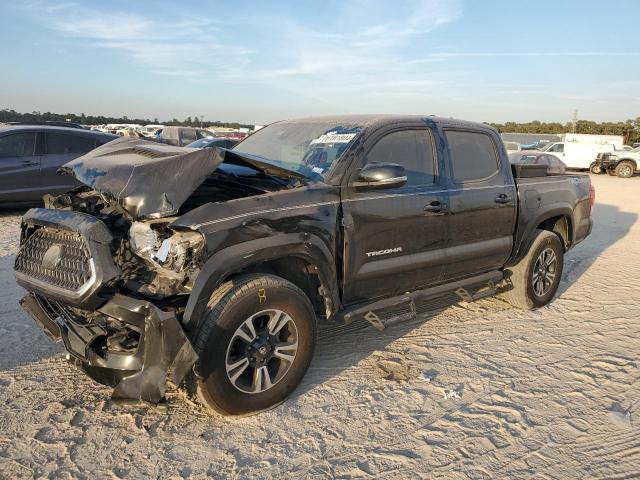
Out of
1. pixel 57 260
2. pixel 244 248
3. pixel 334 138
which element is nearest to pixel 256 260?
pixel 244 248

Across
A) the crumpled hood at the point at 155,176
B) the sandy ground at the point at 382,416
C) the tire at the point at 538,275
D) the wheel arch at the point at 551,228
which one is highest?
the crumpled hood at the point at 155,176

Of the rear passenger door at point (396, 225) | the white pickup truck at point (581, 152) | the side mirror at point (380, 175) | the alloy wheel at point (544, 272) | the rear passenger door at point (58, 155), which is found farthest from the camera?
the white pickup truck at point (581, 152)

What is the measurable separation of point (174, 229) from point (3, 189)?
7598mm

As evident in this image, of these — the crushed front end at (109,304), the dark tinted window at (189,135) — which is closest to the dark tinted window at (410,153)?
the crushed front end at (109,304)

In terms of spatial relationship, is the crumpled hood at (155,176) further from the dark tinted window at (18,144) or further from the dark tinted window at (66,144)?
the dark tinted window at (66,144)

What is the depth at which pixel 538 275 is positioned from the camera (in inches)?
222

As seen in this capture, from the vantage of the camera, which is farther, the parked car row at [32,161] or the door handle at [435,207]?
the parked car row at [32,161]

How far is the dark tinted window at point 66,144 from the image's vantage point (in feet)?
31.3

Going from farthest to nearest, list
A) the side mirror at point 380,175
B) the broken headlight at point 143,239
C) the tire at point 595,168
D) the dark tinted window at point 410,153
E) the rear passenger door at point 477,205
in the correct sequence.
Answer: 1. the tire at point 595,168
2. the rear passenger door at point 477,205
3. the dark tinted window at point 410,153
4. the side mirror at point 380,175
5. the broken headlight at point 143,239

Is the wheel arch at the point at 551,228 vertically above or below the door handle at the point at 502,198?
below

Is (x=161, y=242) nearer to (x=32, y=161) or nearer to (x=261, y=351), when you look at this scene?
(x=261, y=351)

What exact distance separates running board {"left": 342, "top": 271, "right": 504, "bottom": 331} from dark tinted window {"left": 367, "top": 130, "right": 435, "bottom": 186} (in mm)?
946

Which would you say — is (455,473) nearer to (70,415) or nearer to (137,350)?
(137,350)

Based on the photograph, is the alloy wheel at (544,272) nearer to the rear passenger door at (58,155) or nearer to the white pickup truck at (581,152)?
the rear passenger door at (58,155)
